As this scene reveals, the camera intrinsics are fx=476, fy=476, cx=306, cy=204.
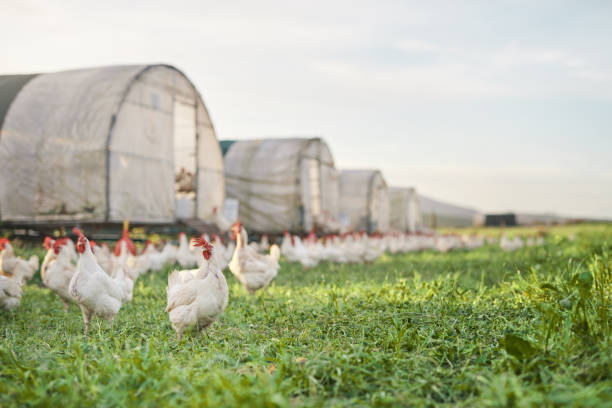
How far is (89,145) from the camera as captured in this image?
1030cm

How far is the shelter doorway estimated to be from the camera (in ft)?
45.8

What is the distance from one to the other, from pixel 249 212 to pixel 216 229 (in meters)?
3.84

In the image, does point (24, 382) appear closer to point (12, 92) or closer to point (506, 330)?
point (506, 330)

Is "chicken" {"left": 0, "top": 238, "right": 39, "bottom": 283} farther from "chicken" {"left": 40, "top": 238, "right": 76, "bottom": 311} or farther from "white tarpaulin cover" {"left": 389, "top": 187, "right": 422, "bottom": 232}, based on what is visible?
"white tarpaulin cover" {"left": 389, "top": 187, "right": 422, "bottom": 232}

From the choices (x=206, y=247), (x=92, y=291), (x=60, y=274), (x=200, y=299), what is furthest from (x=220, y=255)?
(x=200, y=299)

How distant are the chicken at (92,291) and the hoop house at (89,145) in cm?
601

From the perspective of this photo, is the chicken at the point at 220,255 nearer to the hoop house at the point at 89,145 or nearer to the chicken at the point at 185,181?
the hoop house at the point at 89,145

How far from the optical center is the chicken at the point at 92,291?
14.4ft

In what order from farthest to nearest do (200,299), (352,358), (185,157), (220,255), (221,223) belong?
1. (185,157)
2. (221,223)
3. (220,255)
4. (200,299)
5. (352,358)

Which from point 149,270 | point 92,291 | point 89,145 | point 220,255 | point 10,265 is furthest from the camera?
point 89,145

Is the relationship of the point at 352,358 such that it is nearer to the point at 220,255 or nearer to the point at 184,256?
the point at 220,255

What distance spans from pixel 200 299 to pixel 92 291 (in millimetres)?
1227

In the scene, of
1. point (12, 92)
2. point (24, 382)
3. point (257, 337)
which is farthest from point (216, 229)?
point (24, 382)

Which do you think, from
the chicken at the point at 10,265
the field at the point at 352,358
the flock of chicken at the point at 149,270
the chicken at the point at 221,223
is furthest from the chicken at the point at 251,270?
the chicken at the point at 221,223
